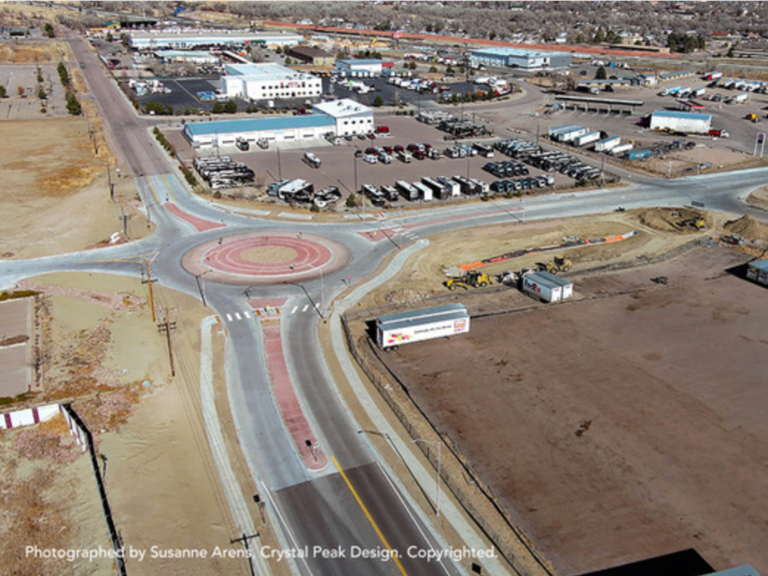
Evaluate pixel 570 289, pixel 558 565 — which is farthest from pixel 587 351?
pixel 558 565

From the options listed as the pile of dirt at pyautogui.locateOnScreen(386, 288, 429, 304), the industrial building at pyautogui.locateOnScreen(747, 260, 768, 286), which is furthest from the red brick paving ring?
the industrial building at pyautogui.locateOnScreen(747, 260, 768, 286)

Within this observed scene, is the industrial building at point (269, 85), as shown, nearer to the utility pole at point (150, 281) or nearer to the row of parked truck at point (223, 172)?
the row of parked truck at point (223, 172)

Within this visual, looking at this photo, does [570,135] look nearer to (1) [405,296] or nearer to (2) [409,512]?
(1) [405,296]

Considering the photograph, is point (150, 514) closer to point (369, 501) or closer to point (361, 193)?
point (369, 501)

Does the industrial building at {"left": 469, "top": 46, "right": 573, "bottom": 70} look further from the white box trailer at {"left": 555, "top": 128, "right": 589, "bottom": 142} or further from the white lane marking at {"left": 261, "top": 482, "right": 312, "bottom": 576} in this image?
the white lane marking at {"left": 261, "top": 482, "right": 312, "bottom": 576}

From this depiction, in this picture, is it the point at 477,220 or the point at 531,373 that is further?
the point at 477,220

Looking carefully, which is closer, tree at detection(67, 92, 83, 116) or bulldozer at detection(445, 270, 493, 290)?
bulldozer at detection(445, 270, 493, 290)

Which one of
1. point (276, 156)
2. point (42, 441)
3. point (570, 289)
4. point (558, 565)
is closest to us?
point (558, 565)

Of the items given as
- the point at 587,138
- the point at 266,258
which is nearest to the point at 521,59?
the point at 587,138
